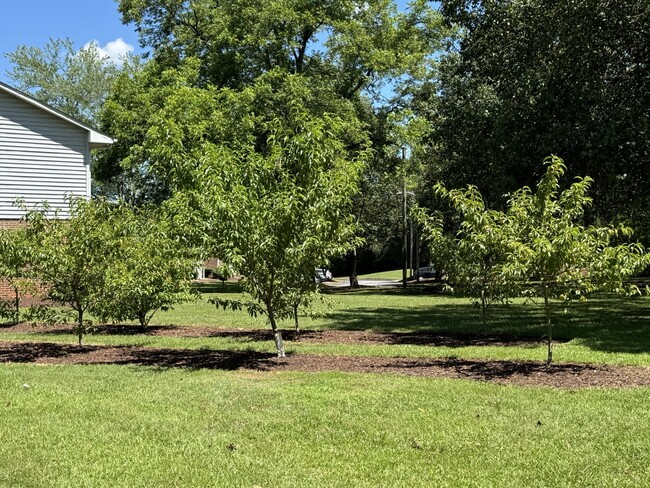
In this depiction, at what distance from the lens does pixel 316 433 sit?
18.7 feet

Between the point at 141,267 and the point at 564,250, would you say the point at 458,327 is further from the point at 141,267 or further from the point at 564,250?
the point at 141,267

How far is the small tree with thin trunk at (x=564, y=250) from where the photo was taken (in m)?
8.03

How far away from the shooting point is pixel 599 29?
14219mm

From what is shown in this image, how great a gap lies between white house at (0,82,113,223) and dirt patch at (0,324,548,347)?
7.05m

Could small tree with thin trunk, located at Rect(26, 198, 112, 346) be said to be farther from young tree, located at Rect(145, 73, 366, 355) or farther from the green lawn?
the green lawn

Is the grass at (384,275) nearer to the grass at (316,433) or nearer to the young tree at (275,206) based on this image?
the young tree at (275,206)

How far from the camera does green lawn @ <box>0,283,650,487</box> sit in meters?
4.64

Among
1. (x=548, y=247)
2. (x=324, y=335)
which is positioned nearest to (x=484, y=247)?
(x=548, y=247)

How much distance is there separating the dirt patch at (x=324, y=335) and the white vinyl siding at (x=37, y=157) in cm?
706

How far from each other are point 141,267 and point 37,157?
11.2 m

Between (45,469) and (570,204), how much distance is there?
683 centimetres

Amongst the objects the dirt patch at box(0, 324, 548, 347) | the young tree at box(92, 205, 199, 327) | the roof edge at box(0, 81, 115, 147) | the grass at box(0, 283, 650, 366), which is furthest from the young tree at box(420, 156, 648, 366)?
the roof edge at box(0, 81, 115, 147)

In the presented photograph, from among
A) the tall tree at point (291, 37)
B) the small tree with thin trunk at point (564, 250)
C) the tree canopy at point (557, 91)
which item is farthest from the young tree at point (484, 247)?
the tall tree at point (291, 37)

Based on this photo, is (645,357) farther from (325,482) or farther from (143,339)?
(143,339)
